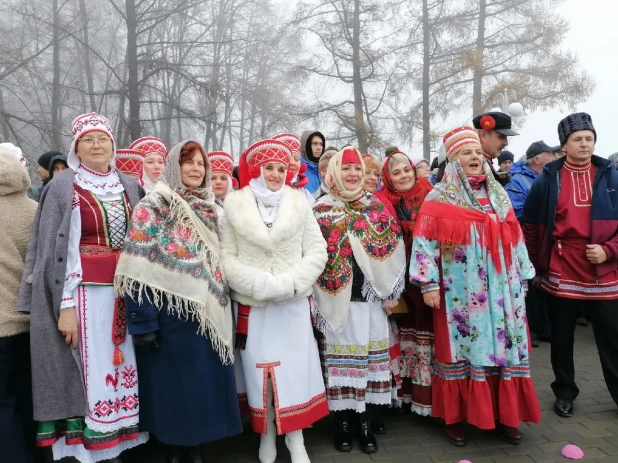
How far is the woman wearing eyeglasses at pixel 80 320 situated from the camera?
8.62 ft

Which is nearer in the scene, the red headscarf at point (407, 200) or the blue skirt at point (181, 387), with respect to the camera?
the blue skirt at point (181, 387)

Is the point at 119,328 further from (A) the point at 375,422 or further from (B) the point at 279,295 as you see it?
(A) the point at 375,422

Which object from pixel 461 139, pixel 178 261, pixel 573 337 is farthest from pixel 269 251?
pixel 573 337

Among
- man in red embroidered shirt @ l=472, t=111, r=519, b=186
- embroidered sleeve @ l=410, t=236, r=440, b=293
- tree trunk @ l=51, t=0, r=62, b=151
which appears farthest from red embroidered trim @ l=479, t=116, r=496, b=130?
tree trunk @ l=51, t=0, r=62, b=151

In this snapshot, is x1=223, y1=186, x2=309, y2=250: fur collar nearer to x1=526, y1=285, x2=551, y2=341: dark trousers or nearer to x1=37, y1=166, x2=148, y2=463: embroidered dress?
x1=37, y1=166, x2=148, y2=463: embroidered dress

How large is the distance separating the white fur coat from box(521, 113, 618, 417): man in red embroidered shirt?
1927mm

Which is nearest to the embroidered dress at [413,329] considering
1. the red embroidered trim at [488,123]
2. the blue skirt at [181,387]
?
the red embroidered trim at [488,123]

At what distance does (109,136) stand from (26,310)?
1.13 meters

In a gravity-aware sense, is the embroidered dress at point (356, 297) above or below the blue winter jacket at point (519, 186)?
below

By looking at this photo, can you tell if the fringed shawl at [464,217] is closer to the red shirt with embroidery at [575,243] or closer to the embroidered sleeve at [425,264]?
the embroidered sleeve at [425,264]

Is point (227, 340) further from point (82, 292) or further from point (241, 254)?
point (82, 292)

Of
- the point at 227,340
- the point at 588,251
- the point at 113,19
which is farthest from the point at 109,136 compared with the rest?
the point at 113,19

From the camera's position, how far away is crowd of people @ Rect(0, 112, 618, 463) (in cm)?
268

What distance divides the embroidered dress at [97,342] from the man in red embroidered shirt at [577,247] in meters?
3.14
